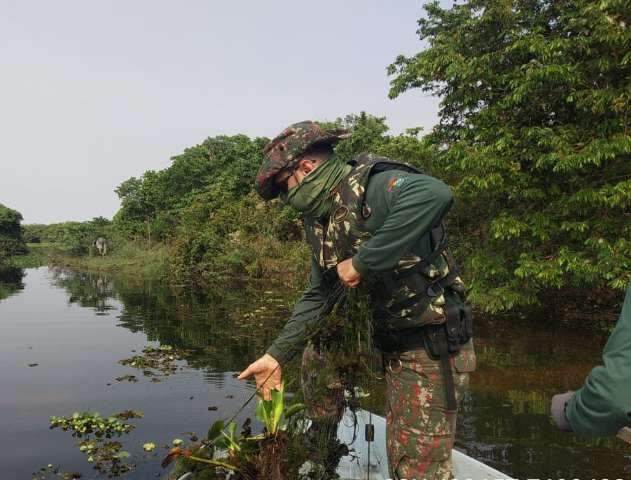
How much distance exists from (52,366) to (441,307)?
9.39 meters

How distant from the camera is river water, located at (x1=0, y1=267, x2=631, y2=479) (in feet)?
17.7

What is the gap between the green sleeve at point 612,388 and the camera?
1.26m

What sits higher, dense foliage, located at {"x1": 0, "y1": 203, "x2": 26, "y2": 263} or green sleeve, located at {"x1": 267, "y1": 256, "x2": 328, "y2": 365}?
dense foliage, located at {"x1": 0, "y1": 203, "x2": 26, "y2": 263}

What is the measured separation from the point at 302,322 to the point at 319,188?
32.7 inches

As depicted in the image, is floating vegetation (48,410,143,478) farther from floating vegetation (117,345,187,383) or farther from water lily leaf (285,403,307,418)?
water lily leaf (285,403,307,418)

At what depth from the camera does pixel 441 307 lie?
97.2 inches

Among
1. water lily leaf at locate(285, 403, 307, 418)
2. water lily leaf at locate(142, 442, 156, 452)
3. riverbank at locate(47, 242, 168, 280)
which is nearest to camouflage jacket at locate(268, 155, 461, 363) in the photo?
water lily leaf at locate(285, 403, 307, 418)

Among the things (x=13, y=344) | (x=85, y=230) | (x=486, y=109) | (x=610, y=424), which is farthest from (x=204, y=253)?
(x=610, y=424)

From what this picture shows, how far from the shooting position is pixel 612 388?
1.28 m

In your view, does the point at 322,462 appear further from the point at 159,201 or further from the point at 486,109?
the point at 159,201

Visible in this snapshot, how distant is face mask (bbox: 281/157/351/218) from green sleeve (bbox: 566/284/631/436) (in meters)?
1.42

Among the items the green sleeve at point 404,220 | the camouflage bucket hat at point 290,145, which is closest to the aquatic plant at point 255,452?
the green sleeve at point 404,220

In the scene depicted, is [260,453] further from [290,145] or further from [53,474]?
[53,474]

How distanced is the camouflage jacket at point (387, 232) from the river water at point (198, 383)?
11.1 ft
